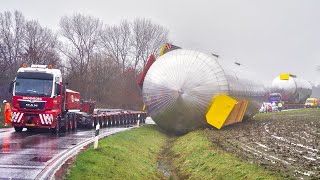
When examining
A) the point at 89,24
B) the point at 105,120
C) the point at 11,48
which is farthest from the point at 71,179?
the point at 89,24

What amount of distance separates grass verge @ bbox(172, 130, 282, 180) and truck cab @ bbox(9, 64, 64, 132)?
6.95m

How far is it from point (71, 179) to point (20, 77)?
12.3m

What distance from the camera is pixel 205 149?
15.5 metres

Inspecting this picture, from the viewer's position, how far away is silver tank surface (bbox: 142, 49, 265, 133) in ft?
73.2

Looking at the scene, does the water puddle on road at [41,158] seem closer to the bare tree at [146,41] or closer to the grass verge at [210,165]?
the grass verge at [210,165]

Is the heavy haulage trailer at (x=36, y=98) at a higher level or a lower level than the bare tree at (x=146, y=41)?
lower

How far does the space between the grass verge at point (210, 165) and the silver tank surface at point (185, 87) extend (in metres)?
4.66

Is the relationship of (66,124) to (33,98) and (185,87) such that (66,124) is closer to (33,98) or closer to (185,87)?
(33,98)

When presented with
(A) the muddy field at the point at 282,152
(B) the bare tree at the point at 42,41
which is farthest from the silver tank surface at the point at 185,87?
(B) the bare tree at the point at 42,41

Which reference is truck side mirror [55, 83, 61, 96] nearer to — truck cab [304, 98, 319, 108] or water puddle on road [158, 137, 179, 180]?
water puddle on road [158, 137, 179, 180]

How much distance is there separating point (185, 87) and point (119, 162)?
9767 millimetres

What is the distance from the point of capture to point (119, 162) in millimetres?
13180

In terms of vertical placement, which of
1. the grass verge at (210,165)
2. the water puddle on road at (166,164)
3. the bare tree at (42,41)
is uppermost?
the bare tree at (42,41)

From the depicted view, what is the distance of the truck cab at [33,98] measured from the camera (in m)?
20.2
